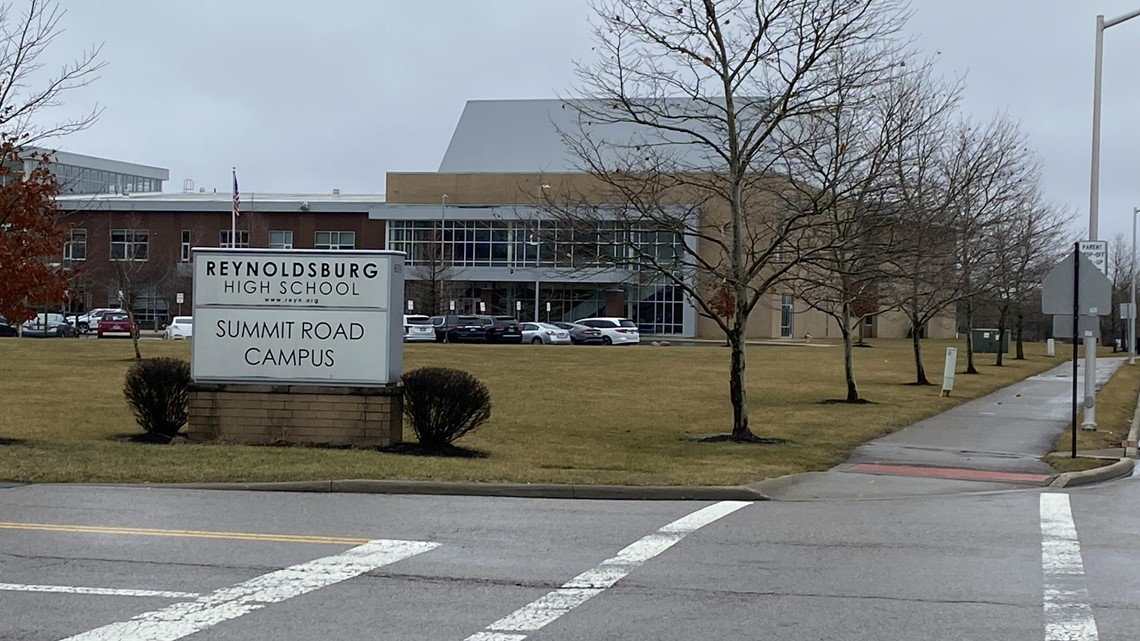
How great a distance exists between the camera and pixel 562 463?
625 inches

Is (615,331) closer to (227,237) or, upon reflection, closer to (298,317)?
(227,237)

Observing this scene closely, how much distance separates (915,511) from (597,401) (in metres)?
15.5

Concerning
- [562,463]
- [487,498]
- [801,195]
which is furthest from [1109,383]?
[487,498]

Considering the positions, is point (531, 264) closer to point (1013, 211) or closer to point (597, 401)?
point (1013, 211)

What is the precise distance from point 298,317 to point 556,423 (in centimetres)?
657

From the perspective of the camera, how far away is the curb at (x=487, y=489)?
12891 millimetres

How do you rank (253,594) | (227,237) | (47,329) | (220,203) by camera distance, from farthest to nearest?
(220,203), (227,237), (47,329), (253,594)

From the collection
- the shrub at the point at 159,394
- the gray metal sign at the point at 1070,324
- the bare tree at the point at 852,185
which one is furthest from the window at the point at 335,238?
the gray metal sign at the point at 1070,324

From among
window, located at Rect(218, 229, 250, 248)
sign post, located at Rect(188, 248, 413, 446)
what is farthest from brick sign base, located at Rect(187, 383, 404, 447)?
window, located at Rect(218, 229, 250, 248)

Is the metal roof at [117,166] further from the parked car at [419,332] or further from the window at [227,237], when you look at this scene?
the parked car at [419,332]

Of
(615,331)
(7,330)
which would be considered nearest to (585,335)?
(615,331)

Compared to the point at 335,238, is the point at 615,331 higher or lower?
lower

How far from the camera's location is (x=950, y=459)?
17.3 m

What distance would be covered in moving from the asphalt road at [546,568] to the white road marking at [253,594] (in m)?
0.02
